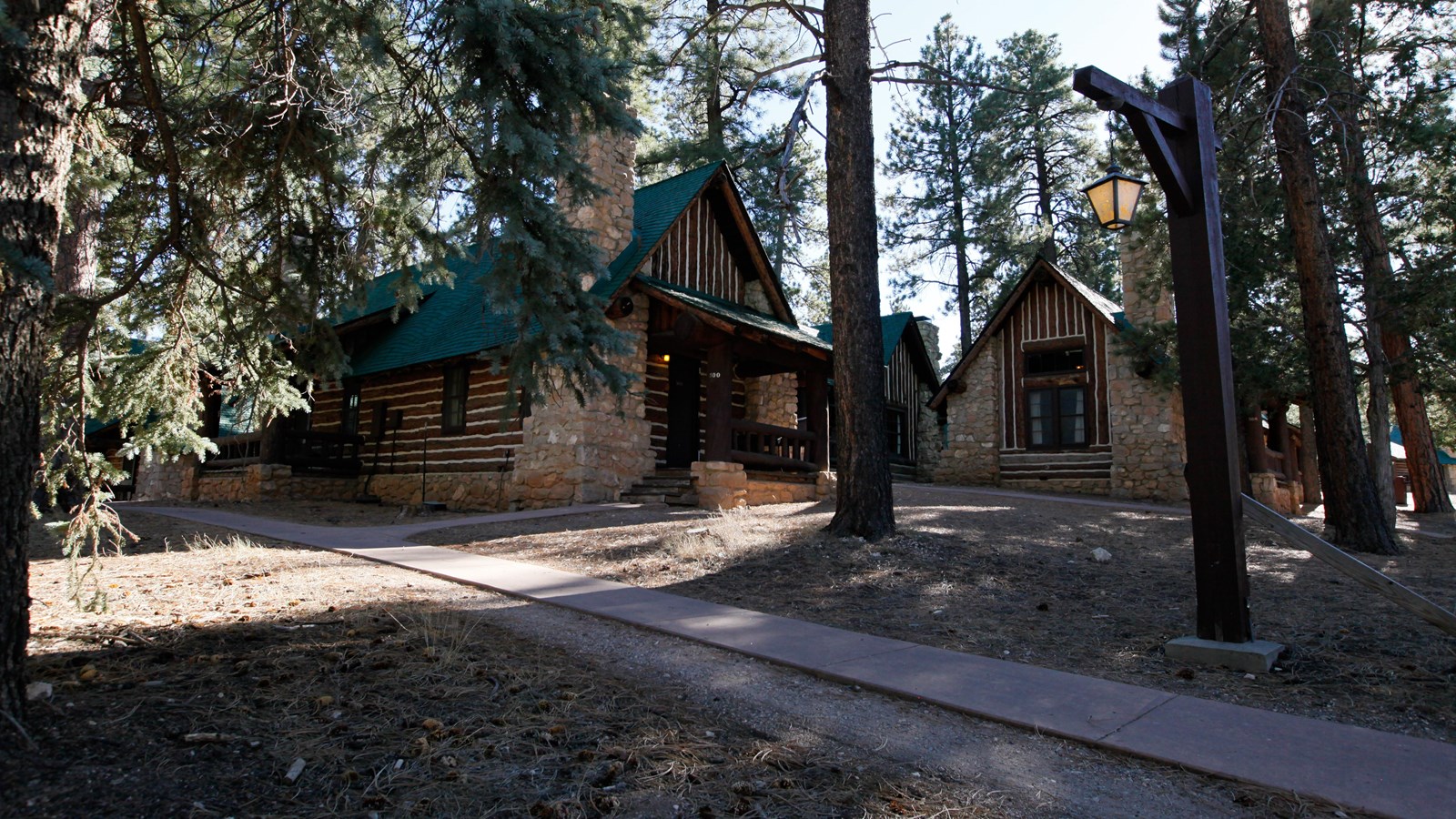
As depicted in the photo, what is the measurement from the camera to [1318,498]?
2694 centimetres

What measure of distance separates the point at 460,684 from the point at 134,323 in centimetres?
457

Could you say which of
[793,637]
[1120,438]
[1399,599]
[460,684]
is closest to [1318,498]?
[1120,438]

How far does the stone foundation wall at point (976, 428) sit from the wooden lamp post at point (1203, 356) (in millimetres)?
17675

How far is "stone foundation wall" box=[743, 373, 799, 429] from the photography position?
17.9 meters

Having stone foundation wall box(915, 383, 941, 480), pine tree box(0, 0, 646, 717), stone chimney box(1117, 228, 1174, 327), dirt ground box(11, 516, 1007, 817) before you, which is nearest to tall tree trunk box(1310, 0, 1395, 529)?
stone chimney box(1117, 228, 1174, 327)

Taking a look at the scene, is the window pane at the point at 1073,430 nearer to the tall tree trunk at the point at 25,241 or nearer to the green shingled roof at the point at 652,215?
the green shingled roof at the point at 652,215

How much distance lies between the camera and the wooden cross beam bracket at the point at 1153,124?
212 inches

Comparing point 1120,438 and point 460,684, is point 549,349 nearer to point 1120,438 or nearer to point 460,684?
point 460,684

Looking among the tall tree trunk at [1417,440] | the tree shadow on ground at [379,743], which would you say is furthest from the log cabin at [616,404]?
the tall tree trunk at [1417,440]

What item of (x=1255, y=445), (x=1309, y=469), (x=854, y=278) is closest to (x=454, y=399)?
(x=854, y=278)

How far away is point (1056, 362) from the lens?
22.5m

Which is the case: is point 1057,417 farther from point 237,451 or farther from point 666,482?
point 237,451

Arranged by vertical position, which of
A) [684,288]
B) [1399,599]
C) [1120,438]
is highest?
[684,288]

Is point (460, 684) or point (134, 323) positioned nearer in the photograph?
point (460, 684)
